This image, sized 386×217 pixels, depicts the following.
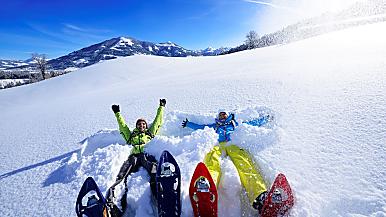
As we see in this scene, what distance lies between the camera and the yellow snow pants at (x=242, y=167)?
2.91 meters

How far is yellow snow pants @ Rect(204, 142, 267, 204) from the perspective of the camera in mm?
2906

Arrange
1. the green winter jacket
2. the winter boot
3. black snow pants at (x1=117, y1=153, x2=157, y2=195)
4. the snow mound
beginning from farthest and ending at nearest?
1. the green winter jacket
2. black snow pants at (x1=117, y1=153, x2=157, y2=195)
3. the snow mound
4. the winter boot

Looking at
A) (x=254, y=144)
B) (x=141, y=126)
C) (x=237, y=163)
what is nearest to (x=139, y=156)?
(x=141, y=126)

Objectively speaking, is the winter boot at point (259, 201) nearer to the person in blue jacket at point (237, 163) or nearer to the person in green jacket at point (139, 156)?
the person in blue jacket at point (237, 163)

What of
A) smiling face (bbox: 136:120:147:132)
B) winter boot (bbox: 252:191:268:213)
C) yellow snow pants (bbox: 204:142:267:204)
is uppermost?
smiling face (bbox: 136:120:147:132)

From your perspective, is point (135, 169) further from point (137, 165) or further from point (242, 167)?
point (242, 167)

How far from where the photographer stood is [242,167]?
3328 mm

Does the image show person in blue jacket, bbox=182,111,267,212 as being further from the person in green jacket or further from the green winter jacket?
the green winter jacket

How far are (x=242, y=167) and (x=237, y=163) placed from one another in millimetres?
144

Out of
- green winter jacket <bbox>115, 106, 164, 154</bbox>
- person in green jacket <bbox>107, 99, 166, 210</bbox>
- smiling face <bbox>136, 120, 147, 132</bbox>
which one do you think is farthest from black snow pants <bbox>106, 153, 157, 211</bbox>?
smiling face <bbox>136, 120, 147, 132</bbox>

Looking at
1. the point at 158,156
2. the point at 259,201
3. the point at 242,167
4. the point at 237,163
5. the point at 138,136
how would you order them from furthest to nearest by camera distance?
the point at 138,136
the point at 158,156
the point at 237,163
the point at 242,167
the point at 259,201

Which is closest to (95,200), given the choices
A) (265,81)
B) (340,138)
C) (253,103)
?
(340,138)

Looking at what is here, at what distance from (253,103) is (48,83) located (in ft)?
49.9

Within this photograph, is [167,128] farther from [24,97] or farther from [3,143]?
[24,97]
